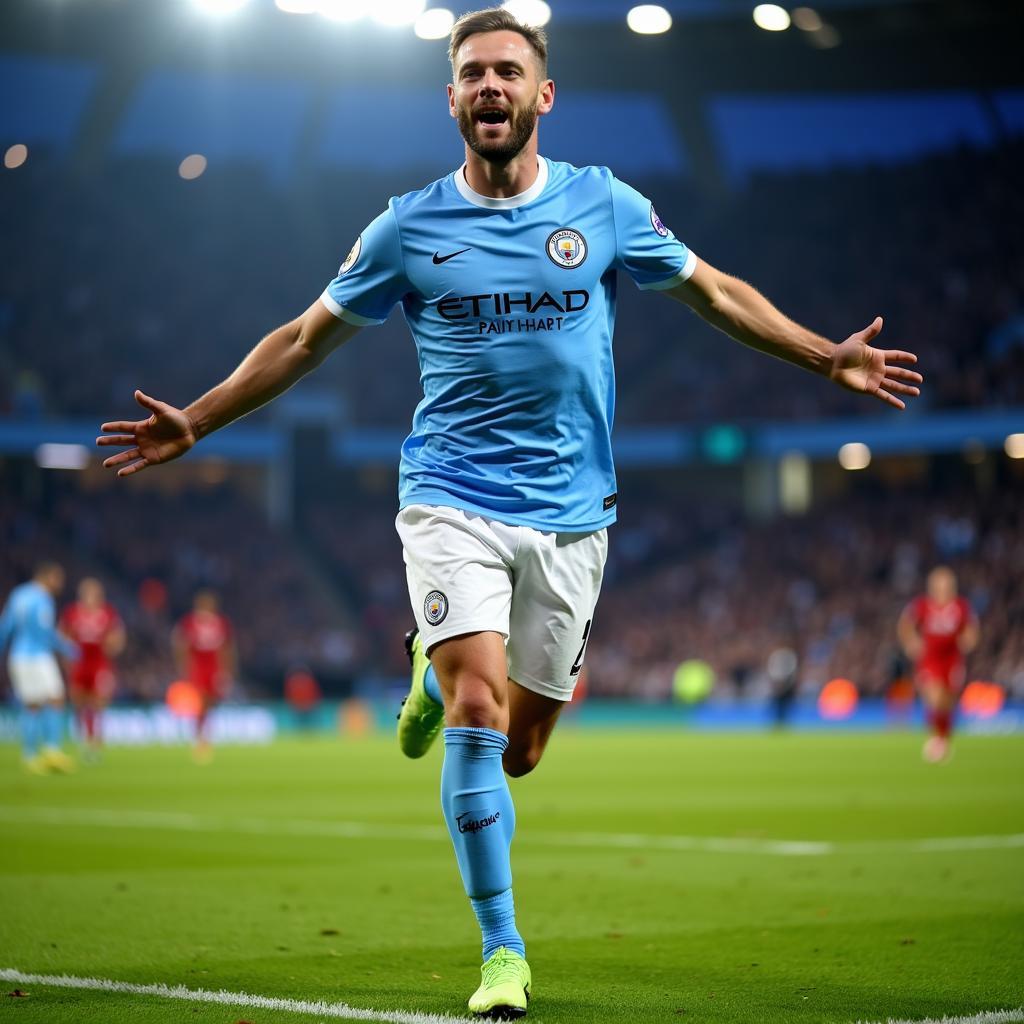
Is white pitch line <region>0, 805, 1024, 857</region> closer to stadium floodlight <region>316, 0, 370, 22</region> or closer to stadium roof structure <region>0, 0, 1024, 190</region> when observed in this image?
stadium floodlight <region>316, 0, 370, 22</region>

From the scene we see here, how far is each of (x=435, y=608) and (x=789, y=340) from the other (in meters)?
1.41

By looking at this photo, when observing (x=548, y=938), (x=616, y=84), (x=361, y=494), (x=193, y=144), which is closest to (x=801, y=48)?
(x=616, y=84)

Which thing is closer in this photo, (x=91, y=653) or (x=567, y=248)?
(x=567, y=248)

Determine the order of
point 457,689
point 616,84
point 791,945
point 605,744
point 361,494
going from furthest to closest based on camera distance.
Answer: point 361,494
point 616,84
point 605,744
point 791,945
point 457,689

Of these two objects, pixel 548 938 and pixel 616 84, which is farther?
pixel 616 84

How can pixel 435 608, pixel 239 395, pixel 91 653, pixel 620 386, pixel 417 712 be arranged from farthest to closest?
pixel 620 386, pixel 91 653, pixel 417 712, pixel 239 395, pixel 435 608

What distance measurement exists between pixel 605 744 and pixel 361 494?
22925 mm

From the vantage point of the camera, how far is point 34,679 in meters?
18.0

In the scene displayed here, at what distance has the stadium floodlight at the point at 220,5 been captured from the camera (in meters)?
30.5

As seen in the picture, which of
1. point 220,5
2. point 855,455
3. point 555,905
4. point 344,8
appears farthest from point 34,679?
point 855,455

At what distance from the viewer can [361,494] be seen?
46.8 metres

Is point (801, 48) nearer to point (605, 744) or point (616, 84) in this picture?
point (616, 84)

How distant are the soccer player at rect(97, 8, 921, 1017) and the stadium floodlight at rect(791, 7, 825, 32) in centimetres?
2672

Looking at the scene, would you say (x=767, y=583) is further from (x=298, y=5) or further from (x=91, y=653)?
(x=91, y=653)
